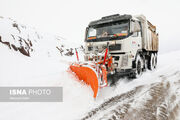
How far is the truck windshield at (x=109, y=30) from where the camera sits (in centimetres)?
472

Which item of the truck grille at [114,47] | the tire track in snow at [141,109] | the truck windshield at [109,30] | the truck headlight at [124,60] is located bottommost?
the tire track in snow at [141,109]

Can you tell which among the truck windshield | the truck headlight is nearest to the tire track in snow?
the truck headlight

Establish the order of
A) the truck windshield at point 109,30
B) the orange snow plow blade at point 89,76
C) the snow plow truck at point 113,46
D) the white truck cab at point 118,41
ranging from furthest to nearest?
1. the truck windshield at point 109,30
2. the white truck cab at point 118,41
3. the snow plow truck at point 113,46
4. the orange snow plow blade at point 89,76

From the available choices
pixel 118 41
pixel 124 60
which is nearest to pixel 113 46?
pixel 118 41

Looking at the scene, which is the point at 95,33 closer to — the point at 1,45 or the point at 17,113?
the point at 17,113

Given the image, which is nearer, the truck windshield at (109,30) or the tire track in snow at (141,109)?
the tire track in snow at (141,109)

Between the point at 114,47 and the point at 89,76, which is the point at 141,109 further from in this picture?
the point at 114,47

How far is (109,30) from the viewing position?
197 inches

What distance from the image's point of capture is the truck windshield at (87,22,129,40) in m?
4.72

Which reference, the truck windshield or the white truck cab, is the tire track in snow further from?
the truck windshield

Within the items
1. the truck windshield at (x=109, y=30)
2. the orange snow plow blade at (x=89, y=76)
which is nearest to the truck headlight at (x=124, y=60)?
the truck windshield at (x=109, y=30)

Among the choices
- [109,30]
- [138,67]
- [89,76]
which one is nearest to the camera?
[89,76]

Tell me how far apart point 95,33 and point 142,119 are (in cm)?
387

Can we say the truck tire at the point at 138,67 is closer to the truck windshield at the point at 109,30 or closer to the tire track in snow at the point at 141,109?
the truck windshield at the point at 109,30
